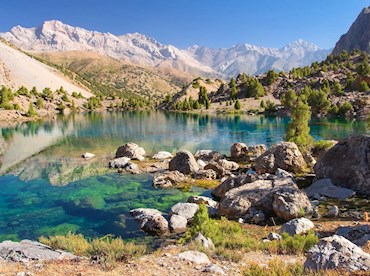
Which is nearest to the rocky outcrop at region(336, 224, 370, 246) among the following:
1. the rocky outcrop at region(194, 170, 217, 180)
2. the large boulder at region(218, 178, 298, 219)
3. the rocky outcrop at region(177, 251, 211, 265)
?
the large boulder at region(218, 178, 298, 219)

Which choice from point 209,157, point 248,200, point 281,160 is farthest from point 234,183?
point 209,157

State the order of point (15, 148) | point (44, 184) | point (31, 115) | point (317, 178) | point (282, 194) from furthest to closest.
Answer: point (31, 115), point (15, 148), point (44, 184), point (317, 178), point (282, 194)

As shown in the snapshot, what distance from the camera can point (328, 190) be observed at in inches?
1220

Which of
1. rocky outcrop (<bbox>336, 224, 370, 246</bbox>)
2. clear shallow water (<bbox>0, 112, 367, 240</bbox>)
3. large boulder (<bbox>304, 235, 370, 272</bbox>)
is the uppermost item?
large boulder (<bbox>304, 235, 370, 272</bbox>)

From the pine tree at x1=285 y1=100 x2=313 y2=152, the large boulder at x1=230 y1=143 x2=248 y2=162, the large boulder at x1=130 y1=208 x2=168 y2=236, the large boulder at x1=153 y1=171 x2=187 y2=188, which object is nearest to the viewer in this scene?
the large boulder at x1=130 y1=208 x2=168 y2=236

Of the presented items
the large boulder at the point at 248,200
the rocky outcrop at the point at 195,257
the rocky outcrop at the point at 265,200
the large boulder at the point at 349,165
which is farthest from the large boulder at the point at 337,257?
the large boulder at the point at 349,165

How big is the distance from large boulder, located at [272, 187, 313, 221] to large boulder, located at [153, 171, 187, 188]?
1450 centimetres

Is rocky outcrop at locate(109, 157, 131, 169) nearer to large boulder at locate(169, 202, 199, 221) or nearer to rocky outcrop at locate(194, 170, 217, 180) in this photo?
rocky outcrop at locate(194, 170, 217, 180)

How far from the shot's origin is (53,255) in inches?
613

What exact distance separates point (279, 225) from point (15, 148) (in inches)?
2374

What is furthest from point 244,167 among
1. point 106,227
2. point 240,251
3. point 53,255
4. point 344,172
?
point 53,255

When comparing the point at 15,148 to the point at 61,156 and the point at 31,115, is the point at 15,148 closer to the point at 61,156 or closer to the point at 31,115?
the point at 61,156

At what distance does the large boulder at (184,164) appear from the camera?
42859 millimetres

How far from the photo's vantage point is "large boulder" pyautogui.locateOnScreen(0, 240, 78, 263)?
1501 cm
